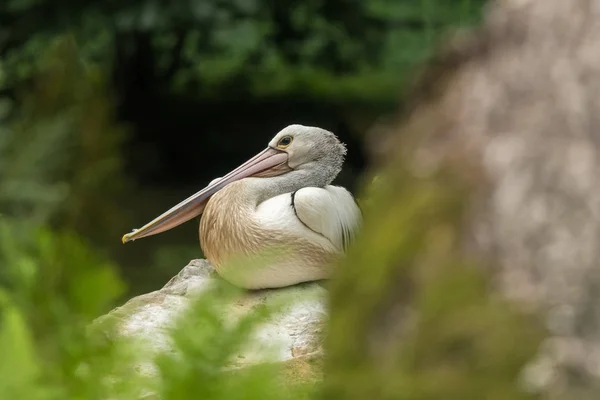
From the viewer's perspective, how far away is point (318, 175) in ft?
7.69

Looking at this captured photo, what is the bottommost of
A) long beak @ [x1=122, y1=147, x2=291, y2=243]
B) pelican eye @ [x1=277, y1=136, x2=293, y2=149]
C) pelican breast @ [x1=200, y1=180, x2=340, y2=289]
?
pelican breast @ [x1=200, y1=180, x2=340, y2=289]

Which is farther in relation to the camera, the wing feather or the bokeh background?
the bokeh background

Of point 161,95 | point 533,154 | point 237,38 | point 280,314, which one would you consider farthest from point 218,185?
point 237,38

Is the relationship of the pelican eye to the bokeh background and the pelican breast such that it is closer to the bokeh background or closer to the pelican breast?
the pelican breast

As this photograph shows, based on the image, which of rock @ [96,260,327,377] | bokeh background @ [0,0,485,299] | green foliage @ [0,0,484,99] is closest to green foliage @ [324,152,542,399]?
rock @ [96,260,327,377]

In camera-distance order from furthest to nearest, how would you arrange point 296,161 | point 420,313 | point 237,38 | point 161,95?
1. point 237,38
2. point 161,95
3. point 296,161
4. point 420,313

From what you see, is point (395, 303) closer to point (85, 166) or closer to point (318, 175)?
point (318, 175)

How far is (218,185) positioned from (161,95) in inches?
226

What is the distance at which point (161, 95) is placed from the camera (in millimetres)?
8023

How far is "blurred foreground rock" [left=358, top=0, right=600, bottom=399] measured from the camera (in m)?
0.81

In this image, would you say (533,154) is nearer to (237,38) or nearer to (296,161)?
(296,161)

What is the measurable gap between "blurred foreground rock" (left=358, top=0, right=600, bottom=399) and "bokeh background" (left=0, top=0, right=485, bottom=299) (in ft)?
6.51

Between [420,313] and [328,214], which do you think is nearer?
[420,313]

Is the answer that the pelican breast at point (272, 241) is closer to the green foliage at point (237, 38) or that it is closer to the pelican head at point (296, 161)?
the pelican head at point (296, 161)
